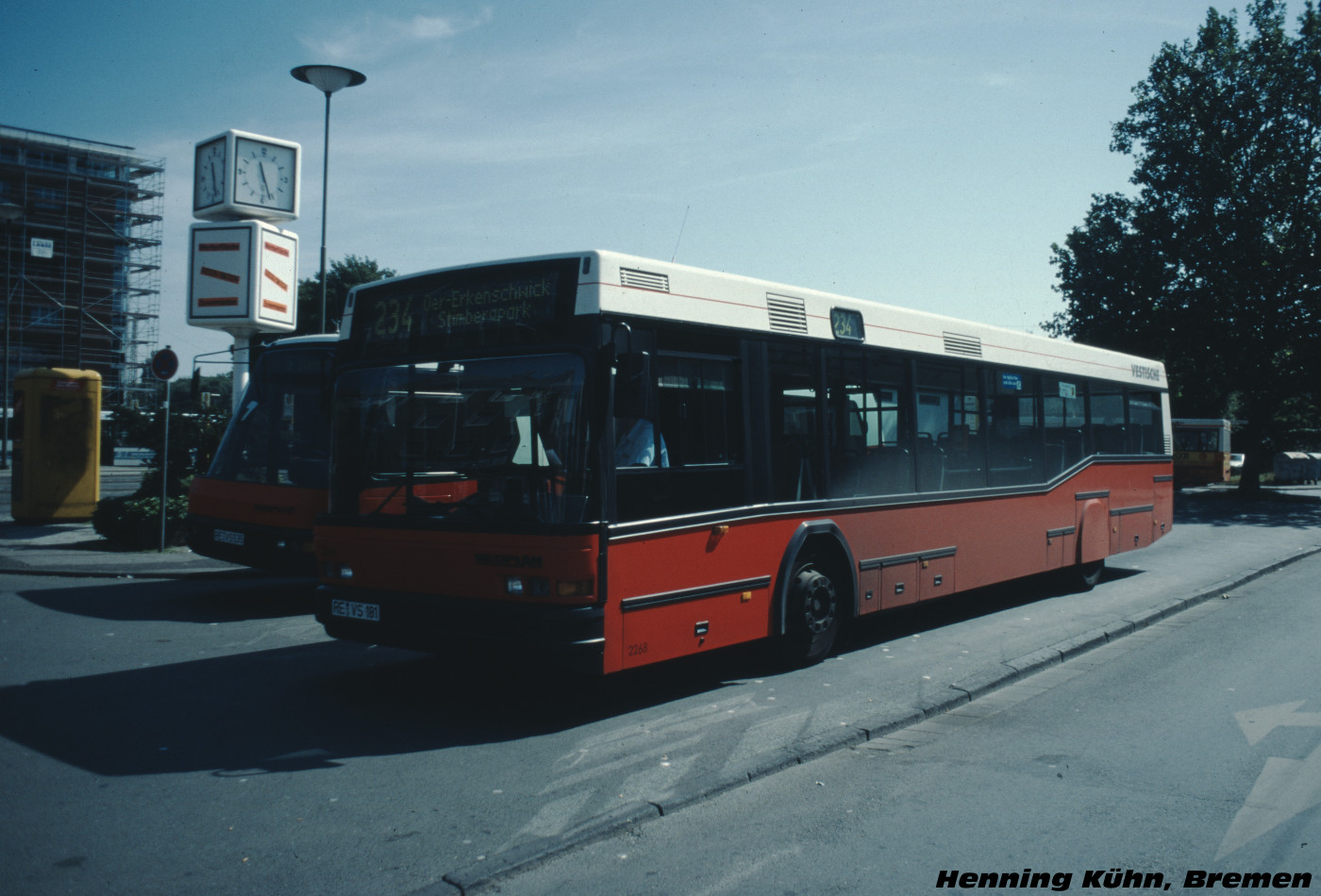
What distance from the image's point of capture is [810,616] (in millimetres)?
8000

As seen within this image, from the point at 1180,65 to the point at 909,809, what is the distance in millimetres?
38743

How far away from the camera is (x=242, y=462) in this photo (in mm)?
11523

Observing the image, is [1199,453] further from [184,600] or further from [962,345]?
[184,600]

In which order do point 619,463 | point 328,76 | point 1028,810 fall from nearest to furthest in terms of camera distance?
1. point 1028,810
2. point 619,463
3. point 328,76

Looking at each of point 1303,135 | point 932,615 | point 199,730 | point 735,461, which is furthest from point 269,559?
point 1303,135

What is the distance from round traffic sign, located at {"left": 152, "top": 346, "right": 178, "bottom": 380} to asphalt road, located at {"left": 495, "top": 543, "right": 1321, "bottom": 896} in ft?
40.3

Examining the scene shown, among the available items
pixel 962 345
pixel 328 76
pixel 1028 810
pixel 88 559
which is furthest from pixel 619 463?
pixel 328 76

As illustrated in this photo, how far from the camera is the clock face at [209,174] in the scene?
1934 centimetres

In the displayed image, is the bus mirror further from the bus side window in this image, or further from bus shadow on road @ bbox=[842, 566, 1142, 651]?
bus shadow on road @ bbox=[842, 566, 1142, 651]

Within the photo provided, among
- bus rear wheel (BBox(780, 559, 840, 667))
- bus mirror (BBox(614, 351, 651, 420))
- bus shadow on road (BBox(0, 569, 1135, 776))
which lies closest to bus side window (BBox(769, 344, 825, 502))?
bus rear wheel (BBox(780, 559, 840, 667))

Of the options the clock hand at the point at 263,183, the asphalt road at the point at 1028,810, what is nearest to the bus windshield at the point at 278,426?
the asphalt road at the point at 1028,810

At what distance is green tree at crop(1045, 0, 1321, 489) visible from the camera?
34184 millimetres

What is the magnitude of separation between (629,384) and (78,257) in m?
70.4

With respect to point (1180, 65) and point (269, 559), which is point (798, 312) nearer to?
point (269, 559)
